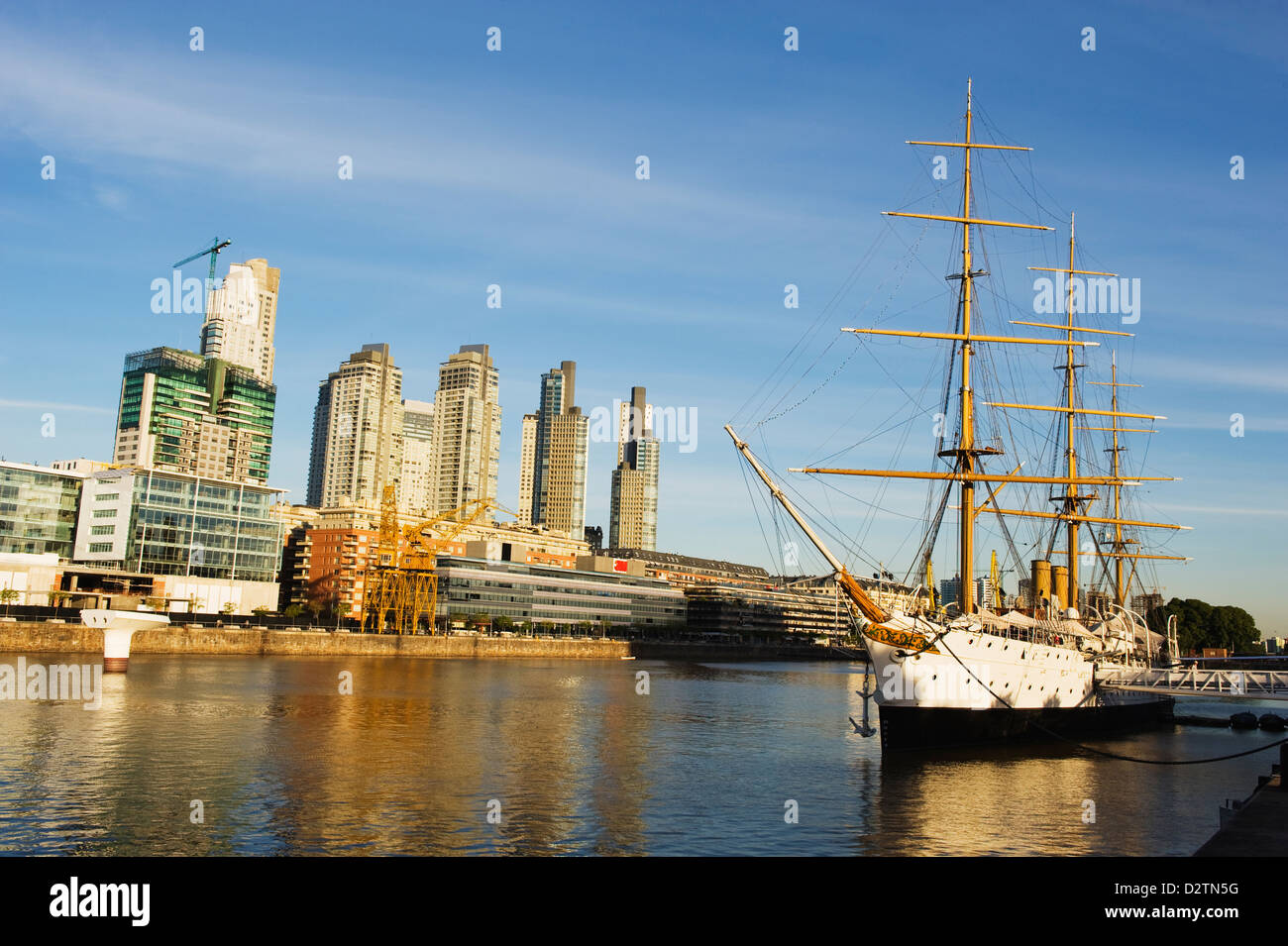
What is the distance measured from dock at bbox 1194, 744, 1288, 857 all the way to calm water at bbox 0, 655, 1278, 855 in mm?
3976

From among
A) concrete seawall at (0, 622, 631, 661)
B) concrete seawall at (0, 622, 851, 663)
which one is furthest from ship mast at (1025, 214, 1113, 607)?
concrete seawall at (0, 622, 631, 661)

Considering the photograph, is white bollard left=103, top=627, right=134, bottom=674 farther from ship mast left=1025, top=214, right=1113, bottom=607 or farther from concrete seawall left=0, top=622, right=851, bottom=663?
ship mast left=1025, top=214, right=1113, bottom=607

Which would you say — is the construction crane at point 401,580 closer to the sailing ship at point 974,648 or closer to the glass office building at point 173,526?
the glass office building at point 173,526

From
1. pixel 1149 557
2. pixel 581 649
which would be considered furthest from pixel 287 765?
pixel 581 649

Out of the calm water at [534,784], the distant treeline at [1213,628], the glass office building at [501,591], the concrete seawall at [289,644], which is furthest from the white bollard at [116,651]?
the distant treeline at [1213,628]

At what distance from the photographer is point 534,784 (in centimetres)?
3691

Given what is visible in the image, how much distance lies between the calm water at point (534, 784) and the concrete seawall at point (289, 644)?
1237 inches

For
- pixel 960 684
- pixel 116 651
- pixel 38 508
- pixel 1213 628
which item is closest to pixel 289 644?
pixel 116 651

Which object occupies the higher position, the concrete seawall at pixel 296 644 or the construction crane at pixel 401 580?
the construction crane at pixel 401 580

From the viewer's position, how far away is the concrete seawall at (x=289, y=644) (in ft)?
302

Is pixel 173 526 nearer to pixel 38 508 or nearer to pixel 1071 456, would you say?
pixel 38 508

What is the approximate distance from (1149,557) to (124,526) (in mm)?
121681

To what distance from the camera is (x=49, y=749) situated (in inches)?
1542
